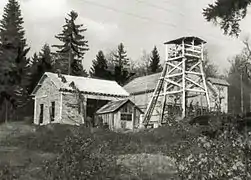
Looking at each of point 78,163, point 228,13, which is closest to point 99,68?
point 228,13

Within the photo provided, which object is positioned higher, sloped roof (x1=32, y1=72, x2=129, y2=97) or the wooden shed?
sloped roof (x1=32, y1=72, x2=129, y2=97)

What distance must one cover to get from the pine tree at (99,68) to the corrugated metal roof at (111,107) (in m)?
25.3

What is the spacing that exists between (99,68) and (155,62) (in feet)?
38.6

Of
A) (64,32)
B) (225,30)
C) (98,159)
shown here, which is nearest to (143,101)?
(64,32)

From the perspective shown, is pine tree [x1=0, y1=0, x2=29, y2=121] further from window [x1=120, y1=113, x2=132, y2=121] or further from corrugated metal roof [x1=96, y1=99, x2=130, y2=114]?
window [x1=120, y1=113, x2=132, y2=121]

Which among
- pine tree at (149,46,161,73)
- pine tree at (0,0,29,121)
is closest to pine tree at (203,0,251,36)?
pine tree at (0,0,29,121)

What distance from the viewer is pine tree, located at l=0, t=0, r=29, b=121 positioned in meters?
49.3

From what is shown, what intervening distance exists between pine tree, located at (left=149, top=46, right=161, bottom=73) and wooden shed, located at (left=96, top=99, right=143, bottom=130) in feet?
114

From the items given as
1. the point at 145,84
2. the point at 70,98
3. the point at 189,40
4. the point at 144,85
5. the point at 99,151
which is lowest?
the point at 99,151

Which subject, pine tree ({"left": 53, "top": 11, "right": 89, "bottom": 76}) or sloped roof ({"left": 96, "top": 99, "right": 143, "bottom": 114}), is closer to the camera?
sloped roof ({"left": 96, "top": 99, "right": 143, "bottom": 114})

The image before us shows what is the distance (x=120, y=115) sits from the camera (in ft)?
115

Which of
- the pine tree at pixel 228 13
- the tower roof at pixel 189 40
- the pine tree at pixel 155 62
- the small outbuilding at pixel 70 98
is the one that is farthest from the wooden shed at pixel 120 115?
the pine tree at pixel 155 62

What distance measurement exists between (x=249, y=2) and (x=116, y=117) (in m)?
23.0

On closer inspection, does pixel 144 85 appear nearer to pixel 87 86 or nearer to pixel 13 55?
pixel 87 86
